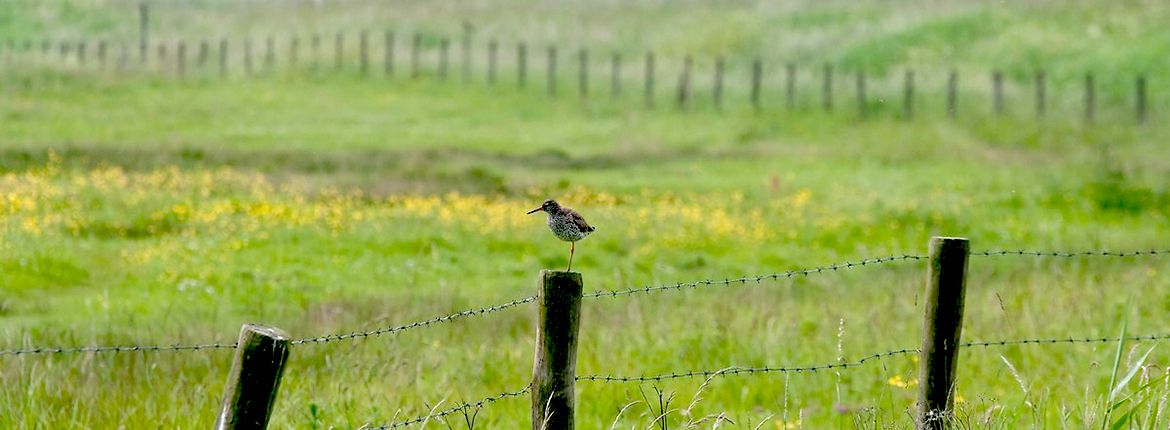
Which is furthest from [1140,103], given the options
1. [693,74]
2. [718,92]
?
[693,74]

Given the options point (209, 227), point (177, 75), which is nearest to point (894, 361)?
point (209, 227)

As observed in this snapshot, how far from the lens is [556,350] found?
20.6 feet

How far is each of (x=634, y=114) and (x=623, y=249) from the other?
83.2ft

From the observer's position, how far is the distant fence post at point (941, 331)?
7.24m

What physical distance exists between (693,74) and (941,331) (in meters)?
48.8

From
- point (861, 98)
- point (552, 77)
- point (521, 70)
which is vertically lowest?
point (861, 98)

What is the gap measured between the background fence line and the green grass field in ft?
3.38

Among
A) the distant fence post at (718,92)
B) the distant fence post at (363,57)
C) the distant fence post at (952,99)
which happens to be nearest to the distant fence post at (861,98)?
the distant fence post at (952,99)

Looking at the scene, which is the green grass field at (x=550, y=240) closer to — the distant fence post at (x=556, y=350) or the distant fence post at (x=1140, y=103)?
the distant fence post at (x=1140, y=103)

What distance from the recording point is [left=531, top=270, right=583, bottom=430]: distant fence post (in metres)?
6.23

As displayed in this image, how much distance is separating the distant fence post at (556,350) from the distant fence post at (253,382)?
1.13 m

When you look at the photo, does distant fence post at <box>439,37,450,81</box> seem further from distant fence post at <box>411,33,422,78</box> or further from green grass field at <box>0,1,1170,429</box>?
green grass field at <box>0,1,1170,429</box>

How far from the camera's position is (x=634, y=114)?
1874 inches

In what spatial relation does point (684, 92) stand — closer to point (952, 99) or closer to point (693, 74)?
point (693, 74)
